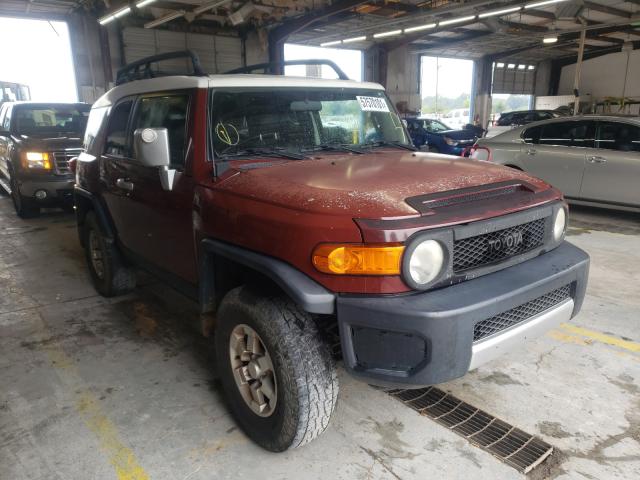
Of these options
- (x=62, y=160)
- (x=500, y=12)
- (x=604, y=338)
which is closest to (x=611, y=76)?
(x=500, y=12)

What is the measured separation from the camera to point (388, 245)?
5.99 ft

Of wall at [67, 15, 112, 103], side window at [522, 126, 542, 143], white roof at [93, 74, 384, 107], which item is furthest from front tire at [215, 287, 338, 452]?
wall at [67, 15, 112, 103]

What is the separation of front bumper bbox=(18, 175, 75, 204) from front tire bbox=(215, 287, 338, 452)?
5.86m

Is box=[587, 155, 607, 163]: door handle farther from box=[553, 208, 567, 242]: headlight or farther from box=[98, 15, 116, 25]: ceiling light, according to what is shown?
box=[98, 15, 116, 25]: ceiling light

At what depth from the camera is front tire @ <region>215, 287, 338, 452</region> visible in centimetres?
201

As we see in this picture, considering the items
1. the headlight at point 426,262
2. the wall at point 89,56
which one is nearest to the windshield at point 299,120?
the headlight at point 426,262

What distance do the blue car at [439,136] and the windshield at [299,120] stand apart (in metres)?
8.93

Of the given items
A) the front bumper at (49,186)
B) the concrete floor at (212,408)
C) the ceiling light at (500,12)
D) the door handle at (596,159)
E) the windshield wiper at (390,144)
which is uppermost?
the ceiling light at (500,12)

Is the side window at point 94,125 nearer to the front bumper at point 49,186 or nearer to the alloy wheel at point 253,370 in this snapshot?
the alloy wheel at point 253,370

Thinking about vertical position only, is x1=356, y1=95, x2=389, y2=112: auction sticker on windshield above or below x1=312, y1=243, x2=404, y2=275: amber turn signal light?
above

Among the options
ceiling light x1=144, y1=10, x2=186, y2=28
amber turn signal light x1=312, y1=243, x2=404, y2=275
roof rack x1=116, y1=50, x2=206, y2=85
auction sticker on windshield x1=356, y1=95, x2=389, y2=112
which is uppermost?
ceiling light x1=144, y1=10, x2=186, y2=28

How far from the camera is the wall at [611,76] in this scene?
1036 inches

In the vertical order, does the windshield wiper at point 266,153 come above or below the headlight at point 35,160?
above

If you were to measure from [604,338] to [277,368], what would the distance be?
259 cm
